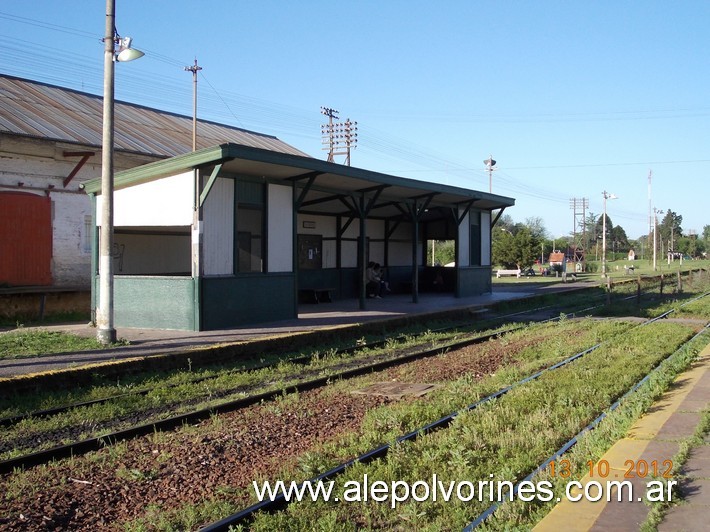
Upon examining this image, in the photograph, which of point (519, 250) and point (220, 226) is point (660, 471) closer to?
point (220, 226)

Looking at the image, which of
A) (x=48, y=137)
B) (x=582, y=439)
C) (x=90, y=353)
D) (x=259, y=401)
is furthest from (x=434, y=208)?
(x=582, y=439)

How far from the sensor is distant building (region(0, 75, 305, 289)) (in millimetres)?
18000

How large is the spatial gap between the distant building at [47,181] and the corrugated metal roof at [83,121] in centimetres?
5

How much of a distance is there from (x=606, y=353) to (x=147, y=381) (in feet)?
24.4

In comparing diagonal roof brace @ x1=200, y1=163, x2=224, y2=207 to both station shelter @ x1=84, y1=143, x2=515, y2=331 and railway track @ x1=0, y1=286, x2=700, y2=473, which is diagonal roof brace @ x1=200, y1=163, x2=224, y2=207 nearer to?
station shelter @ x1=84, y1=143, x2=515, y2=331

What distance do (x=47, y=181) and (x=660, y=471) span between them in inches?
709

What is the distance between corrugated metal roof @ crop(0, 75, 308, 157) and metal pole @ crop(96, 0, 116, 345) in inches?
263

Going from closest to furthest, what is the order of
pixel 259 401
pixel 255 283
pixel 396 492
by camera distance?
pixel 396 492, pixel 259 401, pixel 255 283

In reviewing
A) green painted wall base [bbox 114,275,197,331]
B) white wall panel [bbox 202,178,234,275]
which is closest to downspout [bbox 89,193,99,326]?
green painted wall base [bbox 114,275,197,331]

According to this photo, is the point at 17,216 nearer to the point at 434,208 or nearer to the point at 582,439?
the point at 434,208

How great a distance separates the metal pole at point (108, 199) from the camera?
40.6 feet

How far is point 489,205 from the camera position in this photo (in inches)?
1032

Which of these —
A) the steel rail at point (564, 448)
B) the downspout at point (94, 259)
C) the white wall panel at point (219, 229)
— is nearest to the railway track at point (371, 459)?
the steel rail at point (564, 448)

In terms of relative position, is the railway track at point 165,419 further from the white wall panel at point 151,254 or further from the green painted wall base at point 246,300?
the white wall panel at point 151,254
